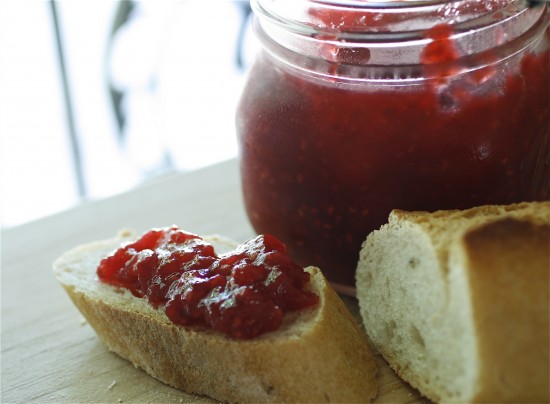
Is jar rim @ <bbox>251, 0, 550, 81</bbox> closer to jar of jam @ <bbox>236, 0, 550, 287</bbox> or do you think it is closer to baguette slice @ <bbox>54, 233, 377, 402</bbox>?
jar of jam @ <bbox>236, 0, 550, 287</bbox>

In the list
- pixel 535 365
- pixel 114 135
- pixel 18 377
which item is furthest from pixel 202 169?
pixel 114 135

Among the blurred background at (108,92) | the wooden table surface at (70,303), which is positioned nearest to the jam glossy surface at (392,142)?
the wooden table surface at (70,303)

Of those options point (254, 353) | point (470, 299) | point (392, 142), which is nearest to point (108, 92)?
point (392, 142)

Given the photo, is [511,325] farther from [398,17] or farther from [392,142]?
[398,17]

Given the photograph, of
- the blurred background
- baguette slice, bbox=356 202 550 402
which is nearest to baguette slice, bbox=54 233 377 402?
baguette slice, bbox=356 202 550 402

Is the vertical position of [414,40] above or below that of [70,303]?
above

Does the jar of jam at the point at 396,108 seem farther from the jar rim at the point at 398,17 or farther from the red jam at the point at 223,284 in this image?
the red jam at the point at 223,284

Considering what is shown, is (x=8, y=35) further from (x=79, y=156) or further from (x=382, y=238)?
(x=382, y=238)
